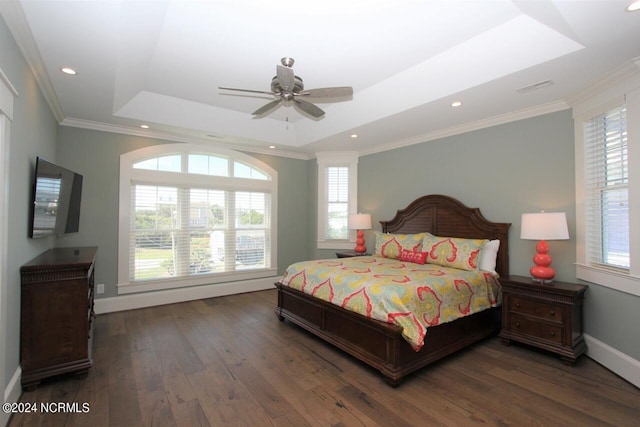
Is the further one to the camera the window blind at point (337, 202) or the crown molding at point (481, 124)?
the window blind at point (337, 202)

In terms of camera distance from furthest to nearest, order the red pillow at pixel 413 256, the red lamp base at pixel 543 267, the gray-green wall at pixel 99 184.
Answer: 1. the gray-green wall at pixel 99 184
2. the red pillow at pixel 413 256
3. the red lamp base at pixel 543 267

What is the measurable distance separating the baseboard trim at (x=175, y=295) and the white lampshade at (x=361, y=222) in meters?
1.89

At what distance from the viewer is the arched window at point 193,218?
4.62 meters

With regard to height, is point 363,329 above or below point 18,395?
above

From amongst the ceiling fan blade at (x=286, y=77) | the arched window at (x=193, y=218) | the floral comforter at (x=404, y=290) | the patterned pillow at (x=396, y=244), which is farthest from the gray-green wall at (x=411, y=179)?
the ceiling fan blade at (x=286, y=77)

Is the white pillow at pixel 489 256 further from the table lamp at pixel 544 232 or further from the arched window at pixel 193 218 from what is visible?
the arched window at pixel 193 218

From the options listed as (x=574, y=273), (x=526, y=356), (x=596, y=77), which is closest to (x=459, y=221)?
(x=574, y=273)

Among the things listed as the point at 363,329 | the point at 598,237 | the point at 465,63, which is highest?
the point at 465,63

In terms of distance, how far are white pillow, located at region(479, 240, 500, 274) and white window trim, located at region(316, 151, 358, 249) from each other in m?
2.48

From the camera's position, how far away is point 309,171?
6465 mm

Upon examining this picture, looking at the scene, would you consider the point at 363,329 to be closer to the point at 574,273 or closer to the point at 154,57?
the point at 574,273

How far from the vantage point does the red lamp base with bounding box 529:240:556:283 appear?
125 inches

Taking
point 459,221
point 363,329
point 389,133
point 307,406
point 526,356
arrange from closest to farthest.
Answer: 1. point 307,406
2. point 363,329
3. point 526,356
4. point 459,221
5. point 389,133

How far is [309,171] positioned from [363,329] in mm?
4140
